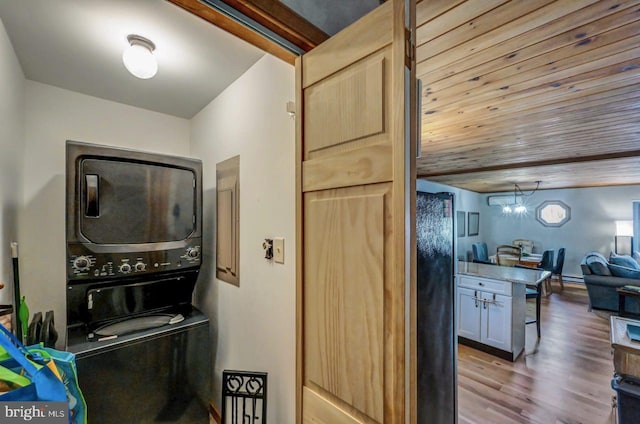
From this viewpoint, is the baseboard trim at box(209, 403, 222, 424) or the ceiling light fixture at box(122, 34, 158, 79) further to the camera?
the baseboard trim at box(209, 403, 222, 424)

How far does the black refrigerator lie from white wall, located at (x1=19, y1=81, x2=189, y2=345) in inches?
89.1

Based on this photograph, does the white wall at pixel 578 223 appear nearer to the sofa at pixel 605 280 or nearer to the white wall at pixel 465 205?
the white wall at pixel 465 205

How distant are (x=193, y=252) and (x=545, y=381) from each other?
3.35 metres

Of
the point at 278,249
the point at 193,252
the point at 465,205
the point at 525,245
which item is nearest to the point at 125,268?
the point at 193,252

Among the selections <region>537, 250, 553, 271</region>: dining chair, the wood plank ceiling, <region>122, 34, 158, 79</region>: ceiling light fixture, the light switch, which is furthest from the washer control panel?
<region>537, 250, 553, 271</region>: dining chair

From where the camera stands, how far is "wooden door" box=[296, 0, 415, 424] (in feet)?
2.40

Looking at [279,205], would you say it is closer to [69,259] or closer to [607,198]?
[69,259]

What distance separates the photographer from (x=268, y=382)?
1491 mm

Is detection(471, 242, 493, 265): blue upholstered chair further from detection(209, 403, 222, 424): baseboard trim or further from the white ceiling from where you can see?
the white ceiling

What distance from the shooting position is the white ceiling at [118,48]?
1215 millimetres

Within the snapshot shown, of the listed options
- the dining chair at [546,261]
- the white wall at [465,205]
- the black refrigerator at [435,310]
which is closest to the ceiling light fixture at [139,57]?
the black refrigerator at [435,310]

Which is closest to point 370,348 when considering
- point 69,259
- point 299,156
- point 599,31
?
point 299,156

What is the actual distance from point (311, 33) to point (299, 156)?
0.43 metres

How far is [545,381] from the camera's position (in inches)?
105
